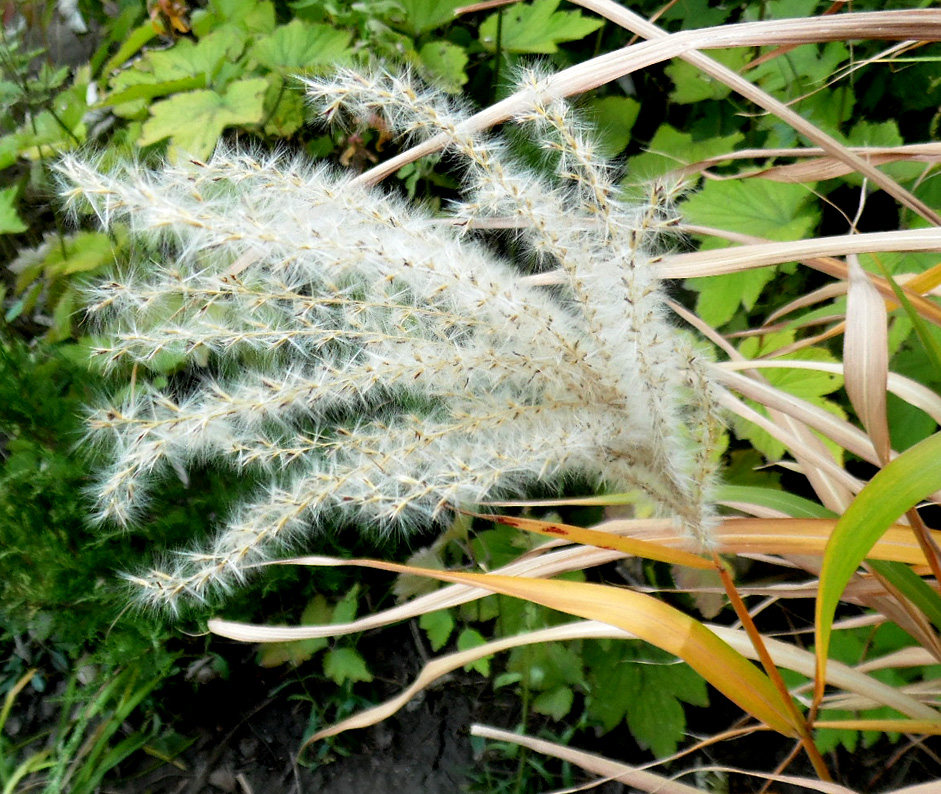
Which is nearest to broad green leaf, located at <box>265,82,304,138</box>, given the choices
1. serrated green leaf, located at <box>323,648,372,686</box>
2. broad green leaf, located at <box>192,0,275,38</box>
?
broad green leaf, located at <box>192,0,275,38</box>

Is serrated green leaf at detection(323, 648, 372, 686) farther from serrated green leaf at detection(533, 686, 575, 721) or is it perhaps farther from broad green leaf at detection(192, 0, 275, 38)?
broad green leaf at detection(192, 0, 275, 38)

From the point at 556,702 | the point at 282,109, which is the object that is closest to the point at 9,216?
the point at 282,109

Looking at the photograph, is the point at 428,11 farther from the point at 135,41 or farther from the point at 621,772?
the point at 621,772

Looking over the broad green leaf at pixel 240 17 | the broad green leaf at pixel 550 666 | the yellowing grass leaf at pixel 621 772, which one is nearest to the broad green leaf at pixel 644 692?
the broad green leaf at pixel 550 666

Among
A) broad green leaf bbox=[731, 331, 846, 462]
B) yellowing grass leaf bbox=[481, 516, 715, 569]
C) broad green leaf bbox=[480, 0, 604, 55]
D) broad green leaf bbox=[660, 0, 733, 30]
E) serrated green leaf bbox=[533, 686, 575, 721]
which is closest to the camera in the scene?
yellowing grass leaf bbox=[481, 516, 715, 569]

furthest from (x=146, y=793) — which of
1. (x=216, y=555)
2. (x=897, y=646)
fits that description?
(x=897, y=646)

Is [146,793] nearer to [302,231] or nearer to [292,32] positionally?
[302,231]
